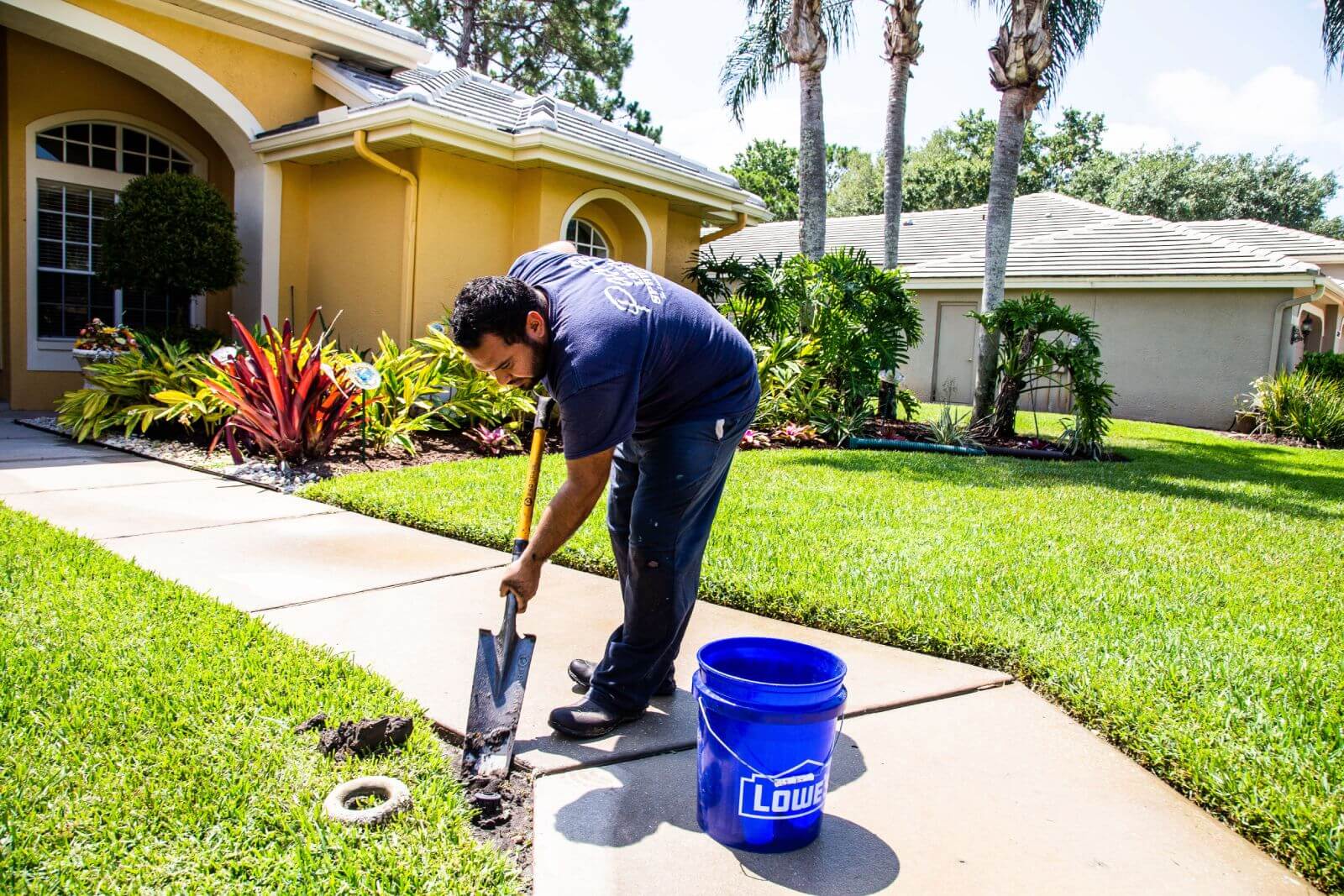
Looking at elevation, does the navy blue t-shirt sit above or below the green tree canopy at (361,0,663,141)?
below

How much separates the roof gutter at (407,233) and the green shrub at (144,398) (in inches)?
82.6

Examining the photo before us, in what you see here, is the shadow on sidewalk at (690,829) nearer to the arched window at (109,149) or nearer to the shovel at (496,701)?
the shovel at (496,701)

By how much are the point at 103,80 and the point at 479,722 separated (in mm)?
11203

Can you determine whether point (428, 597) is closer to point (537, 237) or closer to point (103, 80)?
point (537, 237)

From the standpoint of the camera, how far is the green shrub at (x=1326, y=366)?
1542 centimetres

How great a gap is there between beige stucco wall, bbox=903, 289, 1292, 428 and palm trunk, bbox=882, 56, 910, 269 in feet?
16.9

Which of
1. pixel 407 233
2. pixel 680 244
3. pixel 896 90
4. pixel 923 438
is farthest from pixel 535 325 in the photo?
pixel 896 90

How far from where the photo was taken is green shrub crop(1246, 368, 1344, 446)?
14.1m

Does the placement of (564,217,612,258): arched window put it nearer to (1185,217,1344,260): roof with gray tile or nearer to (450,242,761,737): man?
(450,242,761,737): man

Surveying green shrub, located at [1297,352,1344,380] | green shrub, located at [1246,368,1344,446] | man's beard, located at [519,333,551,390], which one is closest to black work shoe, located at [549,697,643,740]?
man's beard, located at [519,333,551,390]

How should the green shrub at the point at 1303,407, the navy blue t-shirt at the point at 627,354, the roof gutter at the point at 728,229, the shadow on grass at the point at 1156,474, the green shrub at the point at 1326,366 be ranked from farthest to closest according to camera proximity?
the green shrub at the point at 1326,366
the green shrub at the point at 1303,407
the roof gutter at the point at 728,229
the shadow on grass at the point at 1156,474
the navy blue t-shirt at the point at 627,354

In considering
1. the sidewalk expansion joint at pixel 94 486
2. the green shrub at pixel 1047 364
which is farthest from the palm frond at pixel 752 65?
the sidewalk expansion joint at pixel 94 486

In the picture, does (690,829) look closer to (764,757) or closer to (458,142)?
(764,757)

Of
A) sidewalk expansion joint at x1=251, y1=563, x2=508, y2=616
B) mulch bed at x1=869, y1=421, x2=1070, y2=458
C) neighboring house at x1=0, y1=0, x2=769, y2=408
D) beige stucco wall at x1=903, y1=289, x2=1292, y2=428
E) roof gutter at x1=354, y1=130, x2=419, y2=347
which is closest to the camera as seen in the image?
sidewalk expansion joint at x1=251, y1=563, x2=508, y2=616
